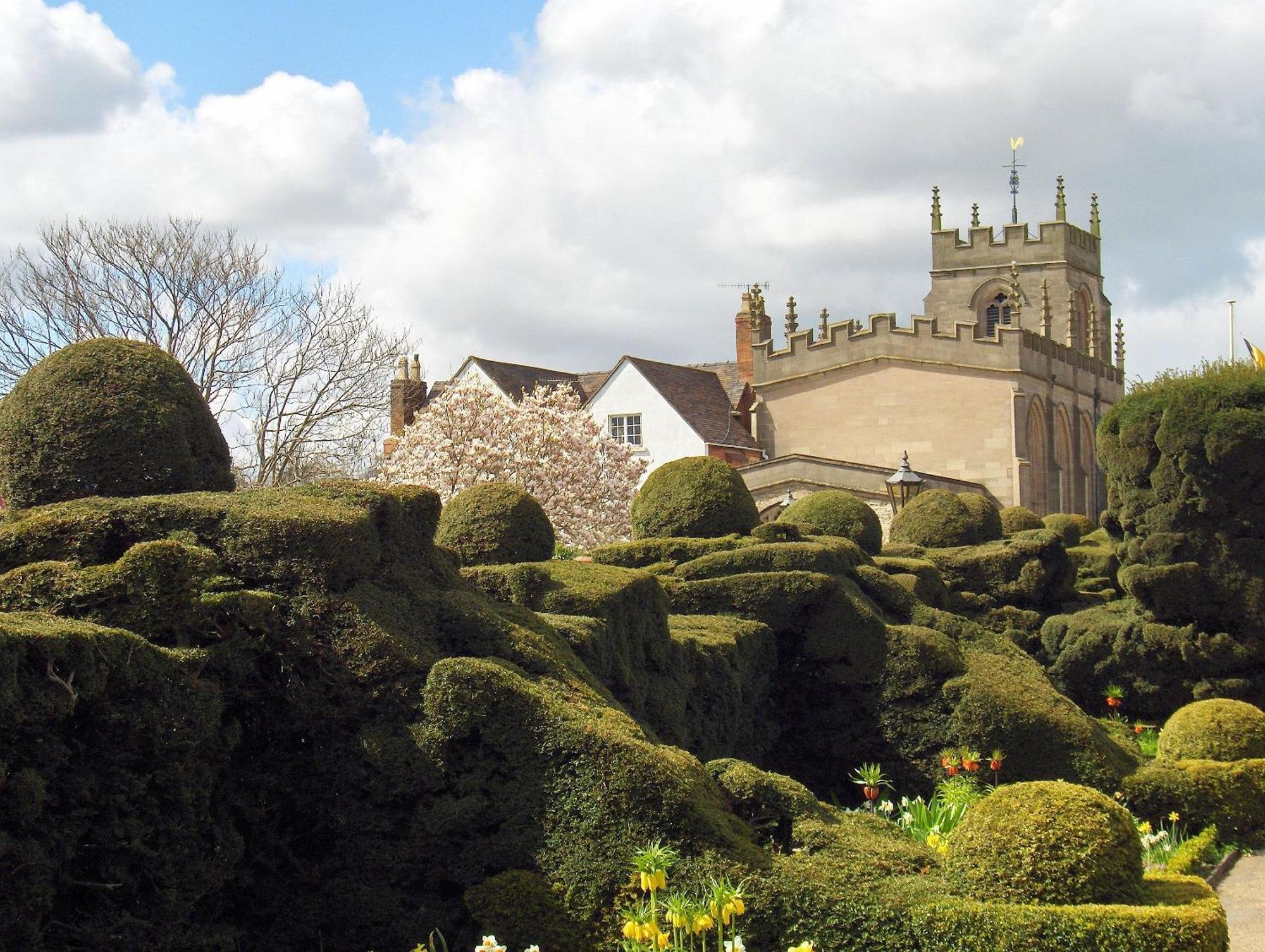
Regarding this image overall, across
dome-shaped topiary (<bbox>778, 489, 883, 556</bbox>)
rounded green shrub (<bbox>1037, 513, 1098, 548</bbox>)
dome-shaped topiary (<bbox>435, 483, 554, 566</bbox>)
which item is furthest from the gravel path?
rounded green shrub (<bbox>1037, 513, 1098, 548</bbox>)

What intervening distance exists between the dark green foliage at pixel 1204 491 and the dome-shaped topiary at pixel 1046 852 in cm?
945

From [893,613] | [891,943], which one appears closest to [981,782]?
[893,613]

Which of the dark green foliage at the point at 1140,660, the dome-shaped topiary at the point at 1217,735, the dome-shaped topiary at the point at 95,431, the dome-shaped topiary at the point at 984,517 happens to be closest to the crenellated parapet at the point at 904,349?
the dome-shaped topiary at the point at 984,517

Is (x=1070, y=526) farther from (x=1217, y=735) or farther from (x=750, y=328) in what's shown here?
(x=750, y=328)

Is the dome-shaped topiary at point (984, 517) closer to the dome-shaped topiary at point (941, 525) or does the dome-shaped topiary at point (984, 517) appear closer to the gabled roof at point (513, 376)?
the dome-shaped topiary at point (941, 525)

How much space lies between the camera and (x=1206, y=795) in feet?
39.6

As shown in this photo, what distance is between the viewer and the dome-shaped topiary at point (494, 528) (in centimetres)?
1231

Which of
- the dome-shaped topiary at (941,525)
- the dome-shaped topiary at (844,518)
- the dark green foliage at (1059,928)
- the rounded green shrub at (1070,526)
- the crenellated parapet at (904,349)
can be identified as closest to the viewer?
the dark green foliage at (1059,928)

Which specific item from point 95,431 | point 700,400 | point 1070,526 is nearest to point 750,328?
point 700,400

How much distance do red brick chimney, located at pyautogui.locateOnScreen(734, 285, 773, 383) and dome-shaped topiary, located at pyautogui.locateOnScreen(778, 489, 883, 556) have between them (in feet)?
107

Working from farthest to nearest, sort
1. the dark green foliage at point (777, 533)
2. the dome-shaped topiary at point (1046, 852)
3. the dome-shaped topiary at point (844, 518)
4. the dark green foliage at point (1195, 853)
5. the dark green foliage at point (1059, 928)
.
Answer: the dome-shaped topiary at point (844, 518)
the dark green foliage at point (777, 533)
the dark green foliage at point (1195, 853)
the dome-shaped topiary at point (1046, 852)
the dark green foliage at point (1059, 928)

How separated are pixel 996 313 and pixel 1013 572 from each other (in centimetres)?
5269

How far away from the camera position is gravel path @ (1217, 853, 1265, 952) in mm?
8797

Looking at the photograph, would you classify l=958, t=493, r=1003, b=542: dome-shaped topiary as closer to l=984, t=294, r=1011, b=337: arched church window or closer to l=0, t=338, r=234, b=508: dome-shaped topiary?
l=0, t=338, r=234, b=508: dome-shaped topiary
